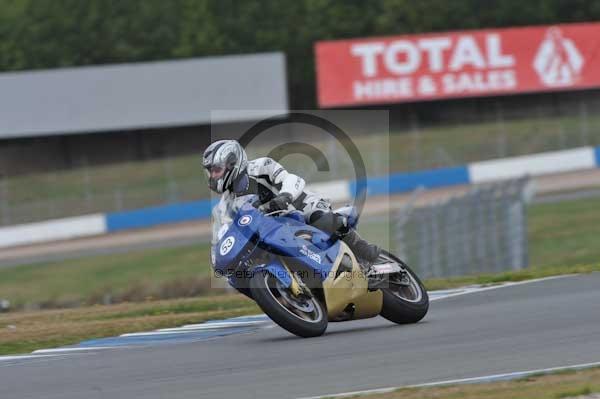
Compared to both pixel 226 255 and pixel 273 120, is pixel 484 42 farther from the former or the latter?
pixel 226 255

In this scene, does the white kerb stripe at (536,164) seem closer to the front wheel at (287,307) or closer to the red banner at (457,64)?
the red banner at (457,64)

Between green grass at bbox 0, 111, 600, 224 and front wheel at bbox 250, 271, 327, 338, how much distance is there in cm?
2333

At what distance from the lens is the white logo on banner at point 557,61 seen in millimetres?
39969

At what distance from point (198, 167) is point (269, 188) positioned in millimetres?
28437

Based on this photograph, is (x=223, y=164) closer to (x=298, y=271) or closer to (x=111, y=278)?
(x=298, y=271)

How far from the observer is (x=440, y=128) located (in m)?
41.5

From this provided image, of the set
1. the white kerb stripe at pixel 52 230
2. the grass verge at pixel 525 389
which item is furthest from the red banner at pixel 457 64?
the grass verge at pixel 525 389

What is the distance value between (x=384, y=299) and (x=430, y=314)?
1046 millimetres

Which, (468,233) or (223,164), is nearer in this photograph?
(223,164)

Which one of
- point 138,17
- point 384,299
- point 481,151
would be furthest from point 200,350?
point 138,17

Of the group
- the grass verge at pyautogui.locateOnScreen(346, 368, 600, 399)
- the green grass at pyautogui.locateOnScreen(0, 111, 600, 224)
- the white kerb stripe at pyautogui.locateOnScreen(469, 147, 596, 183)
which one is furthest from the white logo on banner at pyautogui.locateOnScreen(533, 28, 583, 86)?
the grass verge at pyautogui.locateOnScreen(346, 368, 600, 399)

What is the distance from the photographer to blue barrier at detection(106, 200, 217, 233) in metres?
34.5

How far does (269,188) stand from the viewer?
9.73 metres

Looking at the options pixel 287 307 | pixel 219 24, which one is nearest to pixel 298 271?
pixel 287 307
